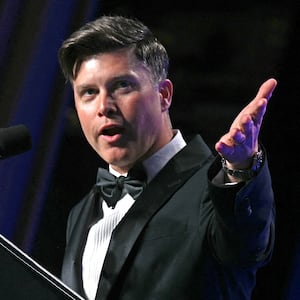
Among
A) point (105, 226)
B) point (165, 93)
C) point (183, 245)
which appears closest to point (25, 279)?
point (183, 245)

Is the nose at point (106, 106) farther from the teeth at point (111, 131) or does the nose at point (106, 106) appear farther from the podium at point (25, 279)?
the podium at point (25, 279)

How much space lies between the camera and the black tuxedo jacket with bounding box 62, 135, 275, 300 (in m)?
0.92

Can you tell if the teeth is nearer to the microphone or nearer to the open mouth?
the open mouth

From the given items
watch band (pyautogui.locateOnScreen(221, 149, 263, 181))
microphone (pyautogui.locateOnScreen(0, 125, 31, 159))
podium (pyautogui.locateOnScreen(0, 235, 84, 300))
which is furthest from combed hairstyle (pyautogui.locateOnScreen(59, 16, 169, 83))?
podium (pyautogui.locateOnScreen(0, 235, 84, 300))

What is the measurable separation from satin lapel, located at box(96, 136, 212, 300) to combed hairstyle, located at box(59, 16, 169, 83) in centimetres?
17

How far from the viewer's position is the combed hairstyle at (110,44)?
3.82ft

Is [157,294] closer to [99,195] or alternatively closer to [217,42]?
[99,195]

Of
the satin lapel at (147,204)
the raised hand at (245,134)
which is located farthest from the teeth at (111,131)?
the raised hand at (245,134)

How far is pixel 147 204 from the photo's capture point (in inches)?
42.6

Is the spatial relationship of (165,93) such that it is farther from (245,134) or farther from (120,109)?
(245,134)

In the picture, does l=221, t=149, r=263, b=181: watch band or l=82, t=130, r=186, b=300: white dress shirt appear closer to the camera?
l=221, t=149, r=263, b=181: watch band

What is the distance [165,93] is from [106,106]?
0.44 ft

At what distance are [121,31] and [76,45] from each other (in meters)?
0.08

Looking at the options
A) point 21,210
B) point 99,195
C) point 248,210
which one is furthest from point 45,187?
point 248,210
